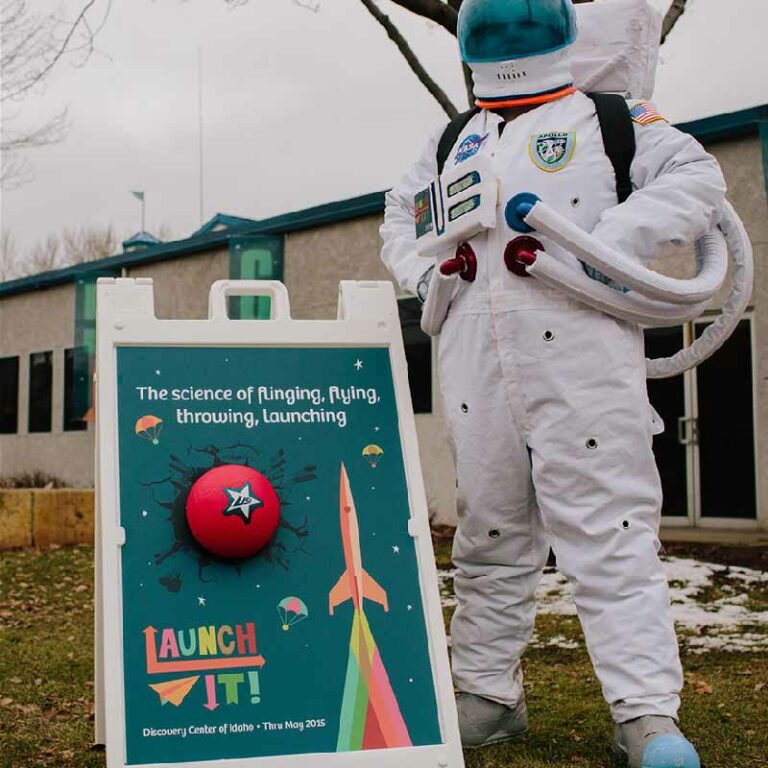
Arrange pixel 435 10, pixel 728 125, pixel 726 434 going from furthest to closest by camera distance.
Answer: pixel 726 434, pixel 728 125, pixel 435 10

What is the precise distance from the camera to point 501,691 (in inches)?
126

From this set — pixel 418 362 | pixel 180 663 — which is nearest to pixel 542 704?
pixel 180 663

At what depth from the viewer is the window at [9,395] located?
60.6ft

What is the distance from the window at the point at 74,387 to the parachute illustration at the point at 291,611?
13714 millimetres

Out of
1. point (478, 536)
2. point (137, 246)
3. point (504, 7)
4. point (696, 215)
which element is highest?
point (137, 246)

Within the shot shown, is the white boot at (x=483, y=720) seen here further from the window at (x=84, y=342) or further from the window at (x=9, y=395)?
the window at (x=9, y=395)

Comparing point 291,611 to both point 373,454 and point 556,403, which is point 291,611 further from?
point 556,403

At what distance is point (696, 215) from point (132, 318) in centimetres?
146

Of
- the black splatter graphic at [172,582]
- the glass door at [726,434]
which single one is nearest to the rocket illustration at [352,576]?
the black splatter graphic at [172,582]

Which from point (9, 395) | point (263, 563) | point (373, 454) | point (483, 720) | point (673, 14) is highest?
point (673, 14)

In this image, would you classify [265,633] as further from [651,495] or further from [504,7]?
[504,7]

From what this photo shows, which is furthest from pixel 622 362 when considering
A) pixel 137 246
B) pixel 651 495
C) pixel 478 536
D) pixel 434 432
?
pixel 137 246

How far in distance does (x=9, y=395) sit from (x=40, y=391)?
1.04 m

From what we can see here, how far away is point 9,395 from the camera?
61.2 feet
